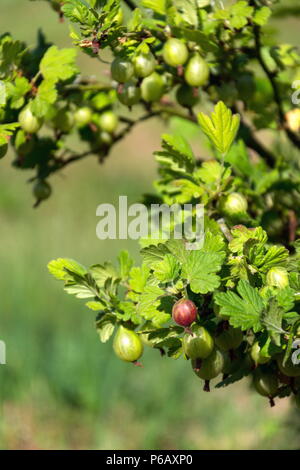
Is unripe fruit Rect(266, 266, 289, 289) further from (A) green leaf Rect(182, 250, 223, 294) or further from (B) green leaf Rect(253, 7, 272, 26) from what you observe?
(B) green leaf Rect(253, 7, 272, 26)

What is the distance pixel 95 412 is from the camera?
10.2 feet

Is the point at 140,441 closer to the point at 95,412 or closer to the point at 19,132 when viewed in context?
the point at 95,412

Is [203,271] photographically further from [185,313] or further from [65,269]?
[65,269]

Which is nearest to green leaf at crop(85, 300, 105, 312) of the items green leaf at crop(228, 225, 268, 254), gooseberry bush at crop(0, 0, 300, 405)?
gooseberry bush at crop(0, 0, 300, 405)

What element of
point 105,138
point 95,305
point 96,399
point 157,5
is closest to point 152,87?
point 157,5

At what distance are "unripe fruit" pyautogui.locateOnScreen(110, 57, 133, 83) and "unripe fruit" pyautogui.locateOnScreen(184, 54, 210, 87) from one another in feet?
0.41

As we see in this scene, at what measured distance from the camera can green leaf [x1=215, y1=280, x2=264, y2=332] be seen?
2.84 ft

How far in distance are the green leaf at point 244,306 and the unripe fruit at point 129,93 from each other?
51cm

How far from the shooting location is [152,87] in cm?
131

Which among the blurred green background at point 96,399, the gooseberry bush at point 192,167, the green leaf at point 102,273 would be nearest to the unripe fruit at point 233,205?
the gooseberry bush at point 192,167

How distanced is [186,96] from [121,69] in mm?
228

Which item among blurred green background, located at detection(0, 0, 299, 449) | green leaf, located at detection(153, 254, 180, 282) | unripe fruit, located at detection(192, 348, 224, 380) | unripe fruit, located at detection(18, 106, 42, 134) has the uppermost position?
unripe fruit, located at detection(18, 106, 42, 134)
